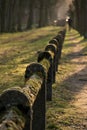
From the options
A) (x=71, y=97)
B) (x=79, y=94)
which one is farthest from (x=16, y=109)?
(x=79, y=94)

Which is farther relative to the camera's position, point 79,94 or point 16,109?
point 79,94

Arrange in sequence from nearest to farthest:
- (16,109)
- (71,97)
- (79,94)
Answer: (16,109) < (71,97) < (79,94)

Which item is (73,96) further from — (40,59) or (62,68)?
(62,68)

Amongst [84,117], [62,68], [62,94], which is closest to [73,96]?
[62,94]

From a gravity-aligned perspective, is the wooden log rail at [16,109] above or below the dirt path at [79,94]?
above

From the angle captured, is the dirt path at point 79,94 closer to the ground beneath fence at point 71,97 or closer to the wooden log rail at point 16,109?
the ground beneath fence at point 71,97

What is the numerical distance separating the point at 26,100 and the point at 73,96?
6191mm

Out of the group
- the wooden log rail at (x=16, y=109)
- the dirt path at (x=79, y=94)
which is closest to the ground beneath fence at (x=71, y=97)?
the dirt path at (x=79, y=94)

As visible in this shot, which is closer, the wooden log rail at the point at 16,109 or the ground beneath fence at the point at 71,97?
the wooden log rail at the point at 16,109

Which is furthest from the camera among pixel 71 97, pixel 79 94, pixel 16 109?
pixel 79 94

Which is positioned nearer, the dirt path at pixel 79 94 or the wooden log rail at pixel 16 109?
the wooden log rail at pixel 16 109

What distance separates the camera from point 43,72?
22.9 feet

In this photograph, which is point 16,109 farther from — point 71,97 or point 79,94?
point 79,94

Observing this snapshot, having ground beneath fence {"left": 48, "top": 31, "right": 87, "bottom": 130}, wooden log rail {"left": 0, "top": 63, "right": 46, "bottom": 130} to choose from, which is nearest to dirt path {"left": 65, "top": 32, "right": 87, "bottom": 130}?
ground beneath fence {"left": 48, "top": 31, "right": 87, "bottom": 130}
